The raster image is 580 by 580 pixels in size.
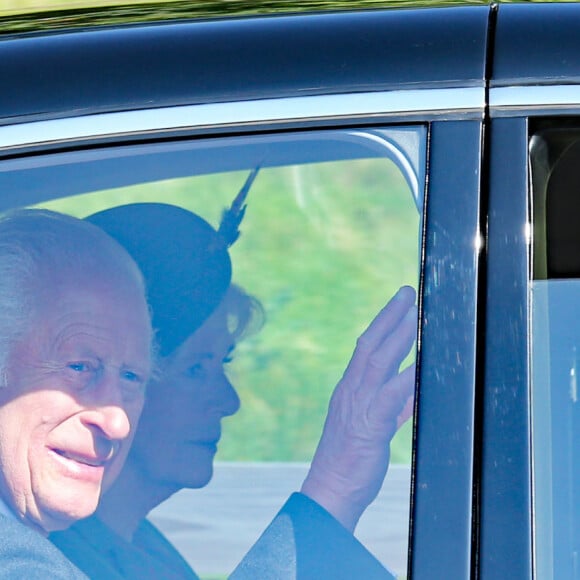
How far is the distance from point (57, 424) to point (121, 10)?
0.65 metres

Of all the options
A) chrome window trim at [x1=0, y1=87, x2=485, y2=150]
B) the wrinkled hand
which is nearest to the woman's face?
the wrinkled hand

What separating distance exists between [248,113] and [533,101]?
0.34 meters

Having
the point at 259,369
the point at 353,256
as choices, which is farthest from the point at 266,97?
the point at 259,369

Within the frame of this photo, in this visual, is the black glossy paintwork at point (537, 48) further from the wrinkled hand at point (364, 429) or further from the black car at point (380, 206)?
the wrinkled hand at point (364, 429)

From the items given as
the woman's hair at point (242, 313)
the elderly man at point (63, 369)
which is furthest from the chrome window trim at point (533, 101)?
the elderly man at point (63, 369)

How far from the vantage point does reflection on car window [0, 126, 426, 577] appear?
4.20 ft

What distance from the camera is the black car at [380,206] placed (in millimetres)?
1202

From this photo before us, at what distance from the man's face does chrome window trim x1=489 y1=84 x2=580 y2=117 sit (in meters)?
0.49

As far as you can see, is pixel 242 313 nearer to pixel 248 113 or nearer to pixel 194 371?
pixel 194 371

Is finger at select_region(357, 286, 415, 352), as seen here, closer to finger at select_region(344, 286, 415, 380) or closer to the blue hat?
finger at select_region(344, 286, 415, 380)

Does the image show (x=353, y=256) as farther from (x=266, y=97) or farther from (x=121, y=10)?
(x=121, y=10)

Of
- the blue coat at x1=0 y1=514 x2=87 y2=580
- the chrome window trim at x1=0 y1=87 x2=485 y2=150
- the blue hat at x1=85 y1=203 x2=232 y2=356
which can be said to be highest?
the chrome window trim at x1=0 y1=87 x2=485 y2=150

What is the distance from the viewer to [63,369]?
1369 mm

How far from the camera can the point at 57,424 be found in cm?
138
